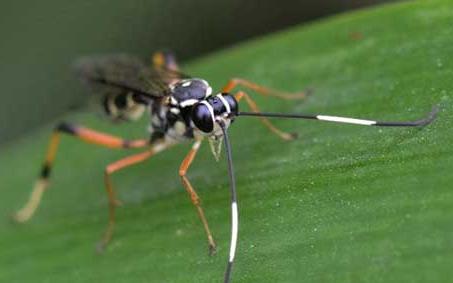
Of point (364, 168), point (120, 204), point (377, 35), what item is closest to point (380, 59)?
point (377, 35)

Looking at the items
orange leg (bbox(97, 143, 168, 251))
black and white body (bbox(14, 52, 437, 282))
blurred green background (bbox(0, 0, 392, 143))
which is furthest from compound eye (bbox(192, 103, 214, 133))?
blurred green background (bbox(0, 0, 392, 143))


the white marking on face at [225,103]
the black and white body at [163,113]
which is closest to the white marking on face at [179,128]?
the black and white body at [163,113]

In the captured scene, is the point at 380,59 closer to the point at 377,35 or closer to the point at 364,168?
the point at 377,35

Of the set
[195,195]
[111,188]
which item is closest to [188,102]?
[195,195]

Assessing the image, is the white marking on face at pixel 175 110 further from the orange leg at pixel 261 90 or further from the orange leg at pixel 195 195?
the orange leg at pixel 261 90

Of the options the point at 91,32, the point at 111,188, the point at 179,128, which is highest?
the point at 91,32

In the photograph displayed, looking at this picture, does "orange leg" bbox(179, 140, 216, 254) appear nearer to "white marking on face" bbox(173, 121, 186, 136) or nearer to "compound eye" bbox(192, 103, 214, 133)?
"white marking on face" bbox(173, 121, 186, 136)

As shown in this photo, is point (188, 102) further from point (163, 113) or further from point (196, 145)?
point (163, 113)
